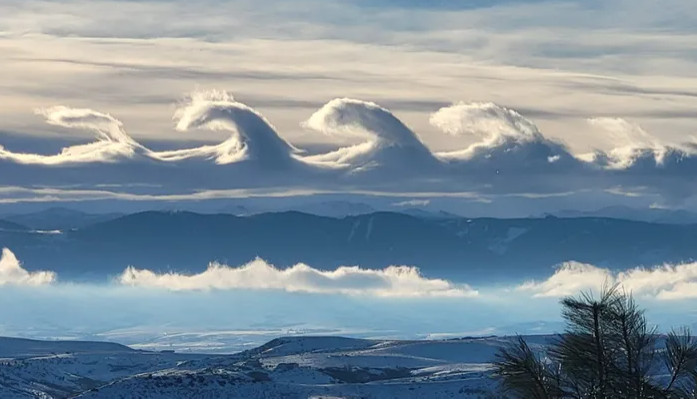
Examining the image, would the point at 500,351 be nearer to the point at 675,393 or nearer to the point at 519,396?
the point at 519,396

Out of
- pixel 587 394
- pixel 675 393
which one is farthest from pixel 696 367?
pixel 587 394

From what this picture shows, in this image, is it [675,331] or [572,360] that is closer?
[572,360]

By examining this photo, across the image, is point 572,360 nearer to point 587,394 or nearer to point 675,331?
point 587,394

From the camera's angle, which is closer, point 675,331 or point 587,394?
point 587,394

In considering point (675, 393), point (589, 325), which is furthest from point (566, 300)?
point (675, 393)

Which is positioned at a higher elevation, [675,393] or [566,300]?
[566,300]

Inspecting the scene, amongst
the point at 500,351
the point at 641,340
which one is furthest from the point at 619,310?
the point at 500,351
